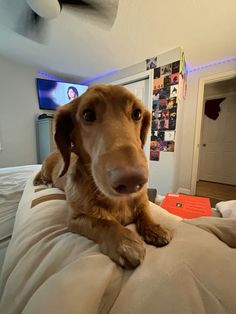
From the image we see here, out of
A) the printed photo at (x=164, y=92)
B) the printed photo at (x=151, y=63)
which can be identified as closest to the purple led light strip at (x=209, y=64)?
the printed photo at (x=151, y=63)

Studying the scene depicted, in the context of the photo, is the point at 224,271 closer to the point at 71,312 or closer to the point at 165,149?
the point at 71,312

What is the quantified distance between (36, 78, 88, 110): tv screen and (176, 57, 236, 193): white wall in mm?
2271

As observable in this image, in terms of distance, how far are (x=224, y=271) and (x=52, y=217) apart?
56 centimetres

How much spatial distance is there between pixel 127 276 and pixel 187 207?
736mm

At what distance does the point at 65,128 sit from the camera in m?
0.73

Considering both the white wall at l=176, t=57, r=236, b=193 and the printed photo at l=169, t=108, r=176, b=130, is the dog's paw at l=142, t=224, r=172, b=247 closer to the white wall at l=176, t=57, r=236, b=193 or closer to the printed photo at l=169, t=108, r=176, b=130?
the printed photo at l=169, t=108, r=176, b=130

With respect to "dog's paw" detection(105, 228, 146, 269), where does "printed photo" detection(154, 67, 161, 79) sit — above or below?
above

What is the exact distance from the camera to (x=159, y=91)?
2.41 m

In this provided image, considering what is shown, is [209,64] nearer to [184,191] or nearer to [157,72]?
[157,72]

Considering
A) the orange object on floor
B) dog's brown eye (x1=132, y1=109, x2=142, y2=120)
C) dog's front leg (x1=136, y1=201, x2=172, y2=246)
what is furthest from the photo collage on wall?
dog's front leg (x1=136, y1=201, x2=172, y2=246)

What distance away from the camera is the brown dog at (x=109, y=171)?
0.40m

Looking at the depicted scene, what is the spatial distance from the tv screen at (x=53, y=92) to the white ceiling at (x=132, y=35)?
0.47 metres

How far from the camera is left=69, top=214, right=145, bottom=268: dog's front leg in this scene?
1.25 ft

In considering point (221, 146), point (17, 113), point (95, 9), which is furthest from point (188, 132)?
point (17, 113)
